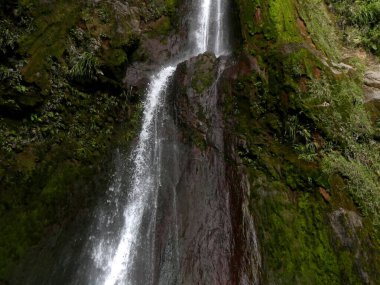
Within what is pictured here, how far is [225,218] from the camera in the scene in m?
9.59

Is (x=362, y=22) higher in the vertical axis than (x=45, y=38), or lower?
lower

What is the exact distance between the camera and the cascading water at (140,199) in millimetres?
9102

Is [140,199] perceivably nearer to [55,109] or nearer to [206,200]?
[206,200]

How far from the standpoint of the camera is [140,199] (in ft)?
33.8

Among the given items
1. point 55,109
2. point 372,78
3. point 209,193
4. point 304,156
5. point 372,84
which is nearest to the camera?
point 304,156

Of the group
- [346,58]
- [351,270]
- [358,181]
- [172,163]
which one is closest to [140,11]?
[172,163]

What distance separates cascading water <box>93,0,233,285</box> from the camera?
9102mm

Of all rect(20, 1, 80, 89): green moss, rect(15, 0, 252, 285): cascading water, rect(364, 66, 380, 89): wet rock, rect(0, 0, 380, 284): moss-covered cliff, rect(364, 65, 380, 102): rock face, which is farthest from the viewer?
rect(364, 66, 380, 89): wet rock

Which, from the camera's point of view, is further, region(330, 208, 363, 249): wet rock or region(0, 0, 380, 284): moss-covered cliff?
region(0, 0, 380, 284): moss-covered cliff

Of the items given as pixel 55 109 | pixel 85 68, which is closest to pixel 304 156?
pixel 85 68

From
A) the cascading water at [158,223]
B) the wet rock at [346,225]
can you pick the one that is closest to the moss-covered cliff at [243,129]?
the wet rock at [346,225]

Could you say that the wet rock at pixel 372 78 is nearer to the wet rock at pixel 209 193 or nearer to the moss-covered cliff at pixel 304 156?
the moss-covered cliff at pixel 304 156

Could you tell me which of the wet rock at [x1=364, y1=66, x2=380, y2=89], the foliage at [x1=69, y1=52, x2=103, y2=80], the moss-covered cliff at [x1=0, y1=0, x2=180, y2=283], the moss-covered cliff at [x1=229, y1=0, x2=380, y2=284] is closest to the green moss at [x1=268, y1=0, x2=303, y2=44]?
the moss-covered cliff at [x1=229, y1=0, x2=380, y2=284]

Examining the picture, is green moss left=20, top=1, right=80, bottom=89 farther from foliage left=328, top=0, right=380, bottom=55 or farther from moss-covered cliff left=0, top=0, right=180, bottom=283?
foliage left=328, top=0, right=380, bottom=55
